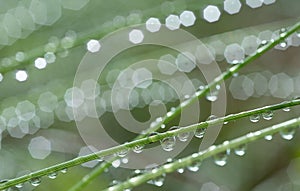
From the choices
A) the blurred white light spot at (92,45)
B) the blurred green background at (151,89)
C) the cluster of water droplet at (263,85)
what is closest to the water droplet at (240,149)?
the blurred white light spot at (92,45)

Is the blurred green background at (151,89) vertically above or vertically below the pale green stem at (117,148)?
above

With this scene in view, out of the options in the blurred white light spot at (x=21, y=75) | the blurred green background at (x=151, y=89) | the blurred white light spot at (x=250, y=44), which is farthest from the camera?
the blurred green background at (x=151, y=89)

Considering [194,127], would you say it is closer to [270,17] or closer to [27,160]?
[27,160]

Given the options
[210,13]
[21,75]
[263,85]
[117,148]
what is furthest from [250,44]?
[117,148]

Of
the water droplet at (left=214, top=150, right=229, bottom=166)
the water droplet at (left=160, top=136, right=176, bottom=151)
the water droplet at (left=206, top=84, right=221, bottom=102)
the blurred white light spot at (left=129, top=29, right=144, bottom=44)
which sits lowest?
the water droplet at (left=214, top=150, right=229, bottom=166)

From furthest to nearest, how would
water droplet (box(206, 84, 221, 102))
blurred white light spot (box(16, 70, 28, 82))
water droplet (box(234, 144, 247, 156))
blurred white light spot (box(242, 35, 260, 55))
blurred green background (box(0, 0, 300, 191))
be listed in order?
blurred green background (box(0, 0, 300, 191)) → blurred white light spot (box(242, 35, 260, 55)) → blurred white light spot (box(16, 70, 28, 82)) → water droplet (box(206, 84, 221, 102)) → water droplet (box(234, 144, 247, 156))

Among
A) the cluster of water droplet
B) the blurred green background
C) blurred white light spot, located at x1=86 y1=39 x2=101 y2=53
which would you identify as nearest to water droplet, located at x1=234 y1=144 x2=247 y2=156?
blurred white light spot, located at x1=86 y1=39 x2=101 y2=53

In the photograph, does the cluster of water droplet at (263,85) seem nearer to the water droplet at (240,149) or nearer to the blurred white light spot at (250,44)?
the blurred white light spot at (250,44)

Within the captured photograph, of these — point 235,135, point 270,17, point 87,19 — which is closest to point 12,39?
point 87,19

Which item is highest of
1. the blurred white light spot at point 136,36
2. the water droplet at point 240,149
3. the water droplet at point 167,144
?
the blurred white light spot at point 136,36

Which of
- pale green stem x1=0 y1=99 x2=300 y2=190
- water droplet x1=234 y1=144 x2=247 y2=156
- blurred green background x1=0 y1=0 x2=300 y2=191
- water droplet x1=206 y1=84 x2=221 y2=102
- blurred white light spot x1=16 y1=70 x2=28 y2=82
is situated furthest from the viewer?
blurred green background x1=0 y1=0 x2=300 y2=191

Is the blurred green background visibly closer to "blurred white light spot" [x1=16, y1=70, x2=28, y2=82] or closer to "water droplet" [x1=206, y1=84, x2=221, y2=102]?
"blurred white light spot" [x1=16, y1=70, x2=28, y2=82]
